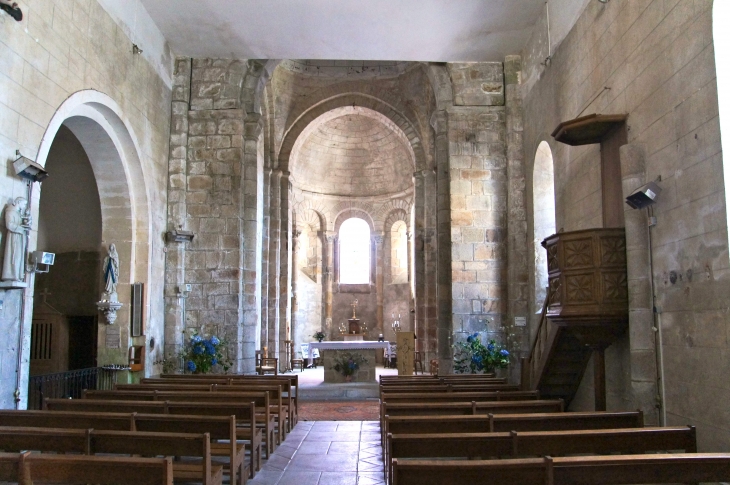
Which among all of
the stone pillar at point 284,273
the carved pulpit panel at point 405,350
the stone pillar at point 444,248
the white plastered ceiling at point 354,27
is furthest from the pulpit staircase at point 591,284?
the stone pillar at point 284,273

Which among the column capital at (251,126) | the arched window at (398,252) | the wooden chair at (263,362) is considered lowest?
the wooden chair at (263,362)

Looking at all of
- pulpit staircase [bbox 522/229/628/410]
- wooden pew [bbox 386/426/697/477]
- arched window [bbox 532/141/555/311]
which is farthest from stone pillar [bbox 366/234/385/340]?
wooden pew [bbox 386/426/697/477]

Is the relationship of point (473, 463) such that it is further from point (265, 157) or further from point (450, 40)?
point (265, 157)

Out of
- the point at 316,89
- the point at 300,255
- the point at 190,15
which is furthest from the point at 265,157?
the point at 190,15

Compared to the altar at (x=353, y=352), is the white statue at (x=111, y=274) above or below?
above

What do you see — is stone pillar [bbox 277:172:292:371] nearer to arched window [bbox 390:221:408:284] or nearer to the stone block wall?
arched window [bbox 390:221:408:284]

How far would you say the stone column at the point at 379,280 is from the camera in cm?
2283

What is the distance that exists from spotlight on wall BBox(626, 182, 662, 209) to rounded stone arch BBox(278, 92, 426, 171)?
42.7ft

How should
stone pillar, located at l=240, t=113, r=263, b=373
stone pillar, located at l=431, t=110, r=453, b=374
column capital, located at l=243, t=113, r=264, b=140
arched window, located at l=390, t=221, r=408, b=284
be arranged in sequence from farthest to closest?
arched window, located at l=390, t=221, r=408, b=284, stone pillar, located at l=431, t=110, r=453, b=374, column capital, located at l=243, t=113, r=264, b=140, stone pillar, located at l=240, t=113, r=263, b=373

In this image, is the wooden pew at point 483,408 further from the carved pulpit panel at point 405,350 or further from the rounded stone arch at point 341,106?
the rounded stone arch at point 341,106

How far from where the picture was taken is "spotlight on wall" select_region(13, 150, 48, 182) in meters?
6.77

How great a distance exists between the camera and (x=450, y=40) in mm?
11836

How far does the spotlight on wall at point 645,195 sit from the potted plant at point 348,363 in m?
9.83

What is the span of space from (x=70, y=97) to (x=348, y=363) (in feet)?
30.1
